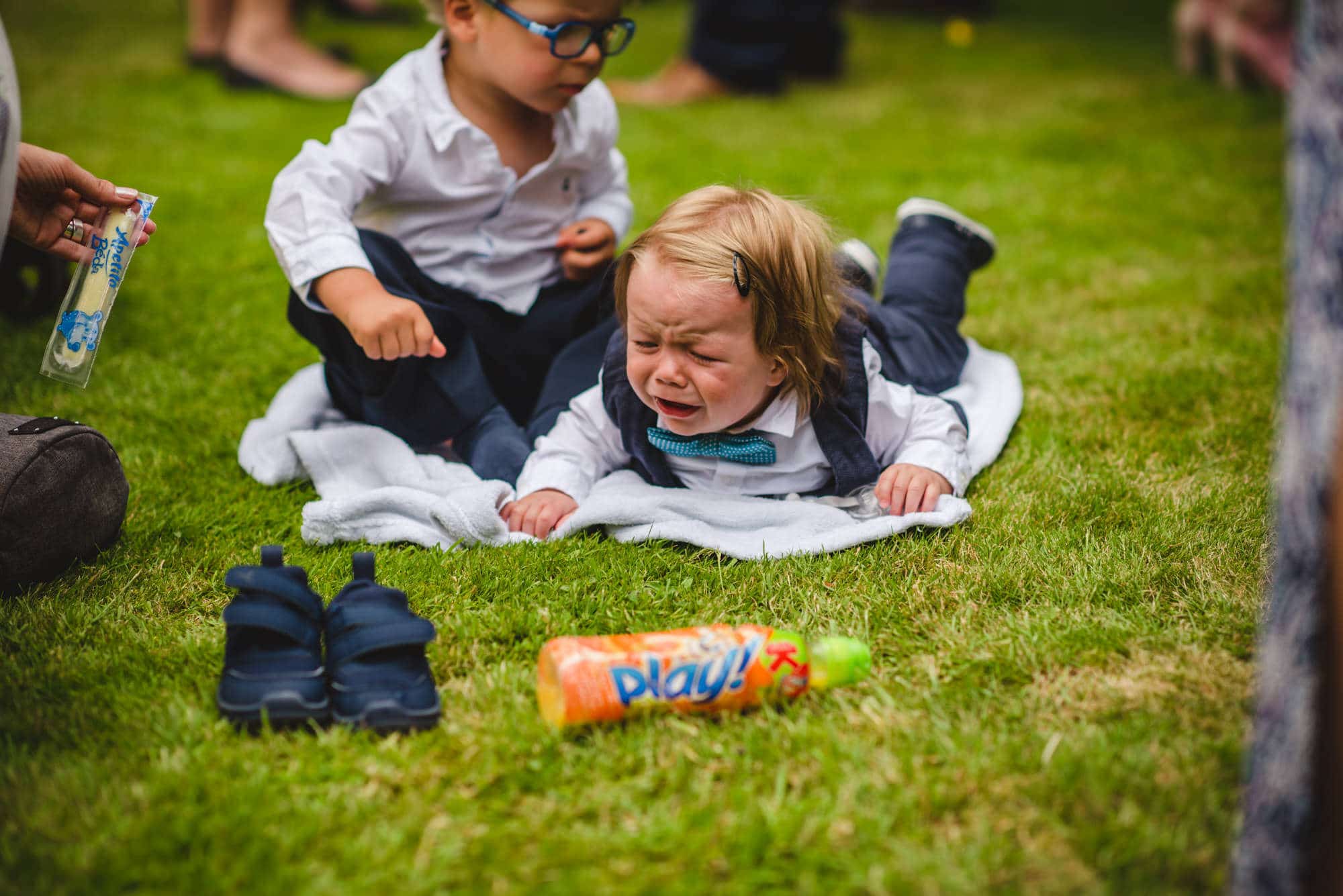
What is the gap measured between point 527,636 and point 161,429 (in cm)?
128

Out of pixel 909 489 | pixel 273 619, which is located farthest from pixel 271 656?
pixel 909 489

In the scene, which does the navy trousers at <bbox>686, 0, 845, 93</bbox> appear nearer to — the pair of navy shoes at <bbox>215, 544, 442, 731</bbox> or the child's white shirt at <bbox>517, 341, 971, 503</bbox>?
the child's white shirt at <bbox>517, 341, 971, 503</bbox>

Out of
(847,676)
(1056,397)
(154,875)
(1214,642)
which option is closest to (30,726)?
(154,875)

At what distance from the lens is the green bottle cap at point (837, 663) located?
167 centimetres

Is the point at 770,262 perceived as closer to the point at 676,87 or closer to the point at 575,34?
the point at 575,34

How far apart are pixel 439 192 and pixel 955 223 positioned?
52.6 inches

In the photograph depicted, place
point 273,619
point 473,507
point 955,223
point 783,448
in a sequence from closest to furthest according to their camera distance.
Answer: point 273,619 → point 473,507 → point 783,448 → point 955,223

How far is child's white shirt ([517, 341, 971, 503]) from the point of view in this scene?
2.27 meters

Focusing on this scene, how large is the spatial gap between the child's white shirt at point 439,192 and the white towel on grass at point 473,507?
36 cm

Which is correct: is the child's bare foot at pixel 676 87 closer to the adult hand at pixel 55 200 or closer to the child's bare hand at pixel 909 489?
the child's bare hand at pixel 909 489

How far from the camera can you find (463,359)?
8.41 feet

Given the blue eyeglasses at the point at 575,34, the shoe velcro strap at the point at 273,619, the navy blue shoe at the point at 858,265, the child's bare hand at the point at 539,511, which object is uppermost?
the blue eyeglasses at the point at 575,34

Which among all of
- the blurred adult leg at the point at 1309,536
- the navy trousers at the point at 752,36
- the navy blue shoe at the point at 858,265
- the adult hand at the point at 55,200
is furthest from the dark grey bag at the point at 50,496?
the navy trousers at the point at 752,36

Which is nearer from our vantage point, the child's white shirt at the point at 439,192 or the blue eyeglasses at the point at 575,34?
the child's white shirt at the point at 439,192
